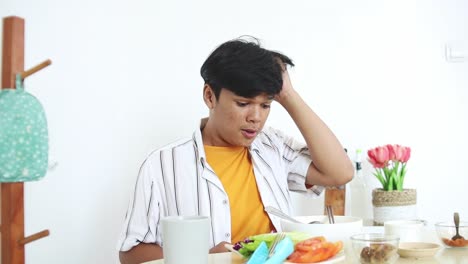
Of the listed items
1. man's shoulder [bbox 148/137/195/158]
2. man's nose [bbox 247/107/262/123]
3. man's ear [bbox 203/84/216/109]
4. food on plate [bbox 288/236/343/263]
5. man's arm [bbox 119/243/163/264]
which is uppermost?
man's ear [bbox 203/84/216/109]

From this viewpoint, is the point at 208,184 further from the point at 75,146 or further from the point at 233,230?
the point at 75,146

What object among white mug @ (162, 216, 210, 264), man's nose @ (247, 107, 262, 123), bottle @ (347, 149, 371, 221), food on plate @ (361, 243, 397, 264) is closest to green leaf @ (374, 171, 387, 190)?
bottle @ (347, 149, 371, 221)

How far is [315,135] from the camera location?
1521mm

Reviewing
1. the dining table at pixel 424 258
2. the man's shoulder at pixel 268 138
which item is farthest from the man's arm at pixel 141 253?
the man's shoulder at pixel 268 138

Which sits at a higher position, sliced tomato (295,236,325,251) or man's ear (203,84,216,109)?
man's ear (203,84,216,109)

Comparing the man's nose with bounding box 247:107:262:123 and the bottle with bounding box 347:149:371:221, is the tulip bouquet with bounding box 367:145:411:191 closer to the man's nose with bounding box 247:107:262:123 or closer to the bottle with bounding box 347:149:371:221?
the bottle with bounding box 347:149:371:221

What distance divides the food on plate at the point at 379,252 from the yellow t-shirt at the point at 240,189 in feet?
1.98

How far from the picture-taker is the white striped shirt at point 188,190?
136cm

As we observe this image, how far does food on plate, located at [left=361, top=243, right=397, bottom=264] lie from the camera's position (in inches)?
33.4

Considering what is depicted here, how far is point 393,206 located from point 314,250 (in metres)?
1.00

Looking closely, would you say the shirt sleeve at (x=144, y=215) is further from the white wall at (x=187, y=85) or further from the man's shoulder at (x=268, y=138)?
the white wall at (x=187, y=85)

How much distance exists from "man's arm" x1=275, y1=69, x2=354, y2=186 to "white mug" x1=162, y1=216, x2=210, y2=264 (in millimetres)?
720

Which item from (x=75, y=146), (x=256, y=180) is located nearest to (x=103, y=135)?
(x=75, y=146)

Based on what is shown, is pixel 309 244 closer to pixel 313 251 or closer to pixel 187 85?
pixel 313 251
